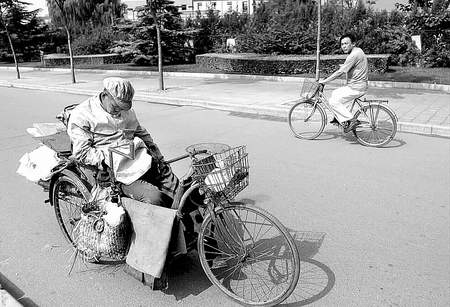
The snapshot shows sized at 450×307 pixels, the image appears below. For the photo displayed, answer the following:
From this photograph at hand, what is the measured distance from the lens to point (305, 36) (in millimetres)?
19266

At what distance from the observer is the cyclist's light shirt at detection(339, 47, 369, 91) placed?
7.25 meters

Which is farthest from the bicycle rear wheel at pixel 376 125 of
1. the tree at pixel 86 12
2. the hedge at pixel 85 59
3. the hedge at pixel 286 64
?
the tree at pixel 86 12

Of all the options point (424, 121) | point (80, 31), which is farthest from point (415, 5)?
point (80, 31)

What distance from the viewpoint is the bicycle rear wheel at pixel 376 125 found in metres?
7.31

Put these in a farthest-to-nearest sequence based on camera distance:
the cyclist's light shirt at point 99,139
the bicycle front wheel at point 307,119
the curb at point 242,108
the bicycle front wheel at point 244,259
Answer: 1. the curb at point 242,108
2. the bicycle front wheel at point 307,119
3. the cyclist's light shirt at point 99,139
4. the bicycle front wheel at point 244,259

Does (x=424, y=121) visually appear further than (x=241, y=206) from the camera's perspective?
Yes

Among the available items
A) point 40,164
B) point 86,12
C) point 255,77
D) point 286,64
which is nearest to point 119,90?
point 40,164

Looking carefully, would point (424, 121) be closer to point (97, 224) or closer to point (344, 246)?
point (344, 246)

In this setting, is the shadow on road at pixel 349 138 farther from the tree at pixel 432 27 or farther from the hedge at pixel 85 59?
the hedge at pixel 85 59

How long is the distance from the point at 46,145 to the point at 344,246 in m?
2.91

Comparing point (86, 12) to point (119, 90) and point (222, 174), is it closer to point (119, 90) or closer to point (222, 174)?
point (119, 90)

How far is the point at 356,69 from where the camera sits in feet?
24.0

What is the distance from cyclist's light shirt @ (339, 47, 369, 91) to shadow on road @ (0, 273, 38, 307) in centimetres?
587

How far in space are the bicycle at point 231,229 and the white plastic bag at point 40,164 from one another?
0.30 ft
